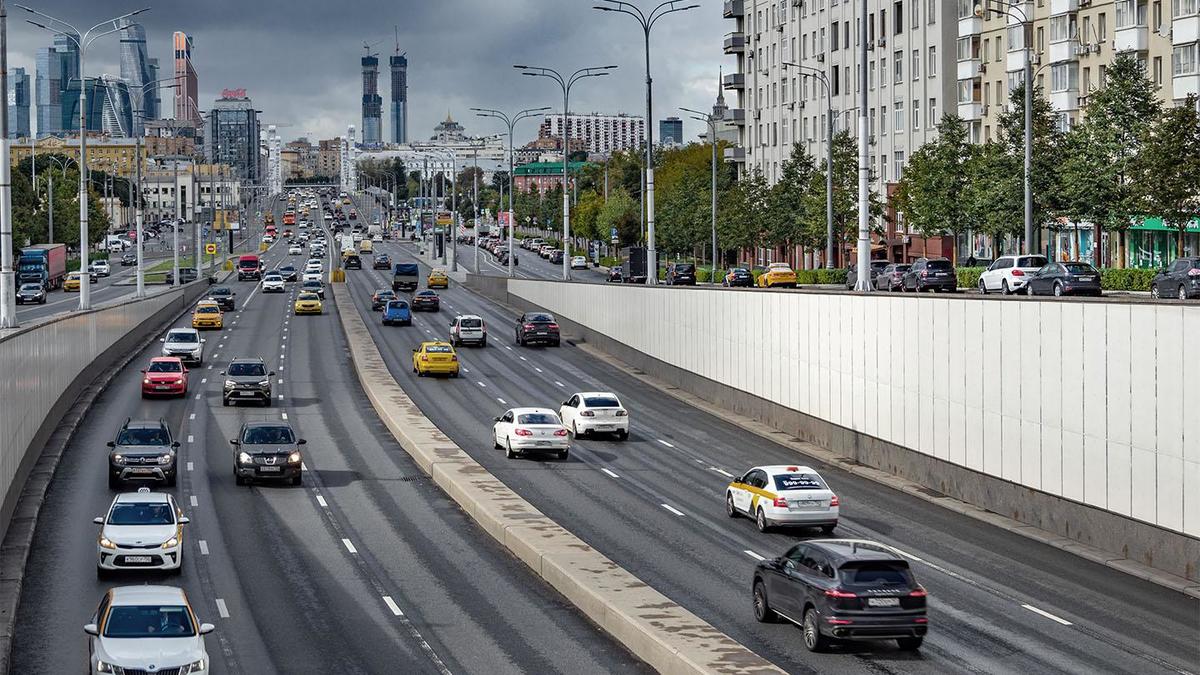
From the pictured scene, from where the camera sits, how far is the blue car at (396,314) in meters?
90.9

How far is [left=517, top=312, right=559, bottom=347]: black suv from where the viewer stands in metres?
81.6

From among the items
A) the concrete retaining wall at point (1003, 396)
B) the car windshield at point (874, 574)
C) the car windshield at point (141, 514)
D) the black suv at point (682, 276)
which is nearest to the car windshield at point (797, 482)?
the concrete retaining wall at point (1003, 396)

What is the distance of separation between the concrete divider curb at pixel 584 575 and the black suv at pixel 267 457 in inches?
147

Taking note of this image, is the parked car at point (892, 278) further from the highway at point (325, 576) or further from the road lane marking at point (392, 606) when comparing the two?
the road lane marking at point (392, 606)

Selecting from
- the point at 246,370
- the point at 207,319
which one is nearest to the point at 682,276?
the point at 207,319

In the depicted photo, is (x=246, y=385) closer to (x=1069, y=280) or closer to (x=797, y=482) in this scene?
(x=797, y=482)

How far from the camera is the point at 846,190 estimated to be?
107 m

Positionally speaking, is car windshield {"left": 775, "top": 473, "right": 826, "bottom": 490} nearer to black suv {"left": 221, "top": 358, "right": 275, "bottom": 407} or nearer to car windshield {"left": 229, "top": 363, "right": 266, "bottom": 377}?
black suv {"left": 221, "top": 358, "right": 275, "bottom": 407}

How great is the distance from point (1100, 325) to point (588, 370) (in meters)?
40.7

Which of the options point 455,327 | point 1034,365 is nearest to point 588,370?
point 455,327

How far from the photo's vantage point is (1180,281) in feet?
153

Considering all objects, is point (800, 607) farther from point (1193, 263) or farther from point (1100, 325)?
point (1193, 263)

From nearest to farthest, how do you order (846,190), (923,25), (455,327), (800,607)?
(800,607), (455,327), (846,190), (923,25)

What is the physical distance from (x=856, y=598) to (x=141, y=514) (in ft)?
47.7
